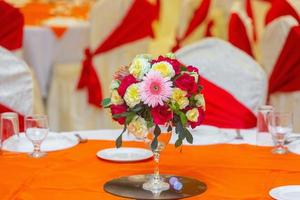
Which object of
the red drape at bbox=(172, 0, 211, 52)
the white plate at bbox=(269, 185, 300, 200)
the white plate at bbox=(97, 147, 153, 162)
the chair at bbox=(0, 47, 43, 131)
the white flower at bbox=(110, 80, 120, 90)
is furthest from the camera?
the red drape at bbox=(172, 0, 211, 52)

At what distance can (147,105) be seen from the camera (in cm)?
169

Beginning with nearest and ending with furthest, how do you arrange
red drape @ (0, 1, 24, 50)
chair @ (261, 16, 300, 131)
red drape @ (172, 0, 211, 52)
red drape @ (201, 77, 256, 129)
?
red drape @ (201, 77, 256, 129), chair @ (261, 16, 300, 131), red drape @ (0, 1, 24, 50), red drape @ (172, 0, 211, 52)

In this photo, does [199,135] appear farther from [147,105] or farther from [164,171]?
[147,105]

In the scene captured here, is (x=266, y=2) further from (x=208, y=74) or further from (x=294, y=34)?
(x=208, y=74)

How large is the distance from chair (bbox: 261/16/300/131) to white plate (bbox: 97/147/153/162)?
1.47m

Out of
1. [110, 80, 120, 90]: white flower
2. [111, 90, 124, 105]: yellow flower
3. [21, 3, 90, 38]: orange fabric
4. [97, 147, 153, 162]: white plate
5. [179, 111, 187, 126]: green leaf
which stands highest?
[21, 3, 90, 38]: orange fabric

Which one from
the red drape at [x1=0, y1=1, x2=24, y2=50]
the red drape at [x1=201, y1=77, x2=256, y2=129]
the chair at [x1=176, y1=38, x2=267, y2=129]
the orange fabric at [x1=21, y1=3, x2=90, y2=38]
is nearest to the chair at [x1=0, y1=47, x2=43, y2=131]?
the chair at [x1=176, y1=38, x2=267, y2=129]

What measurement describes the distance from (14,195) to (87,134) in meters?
0.77

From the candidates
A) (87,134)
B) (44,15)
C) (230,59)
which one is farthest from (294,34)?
(44,15)

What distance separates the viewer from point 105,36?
14.6 ft

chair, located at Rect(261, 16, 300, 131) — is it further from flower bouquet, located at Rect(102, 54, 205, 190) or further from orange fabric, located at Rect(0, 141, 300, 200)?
flower bouquet, located at Rect(102, 54, 205, 190)

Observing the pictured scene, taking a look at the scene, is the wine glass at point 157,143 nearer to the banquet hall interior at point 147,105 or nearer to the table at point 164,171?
the banquet hall interior at point 147,105

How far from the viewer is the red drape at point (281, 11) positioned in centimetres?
351

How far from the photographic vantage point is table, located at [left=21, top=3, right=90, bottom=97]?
4461 millimetres
